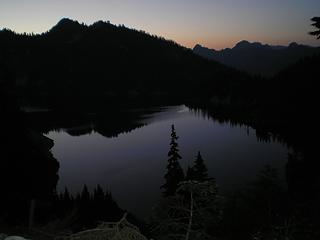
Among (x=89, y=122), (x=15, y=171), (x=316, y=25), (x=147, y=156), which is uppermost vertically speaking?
(x=316, y=25)

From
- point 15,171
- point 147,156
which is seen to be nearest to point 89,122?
point 147,156

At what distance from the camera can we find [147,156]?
10225 cm

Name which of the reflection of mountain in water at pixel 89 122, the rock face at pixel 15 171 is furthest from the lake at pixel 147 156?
the rock face at pixel 15 171

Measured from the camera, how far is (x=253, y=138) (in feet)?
416

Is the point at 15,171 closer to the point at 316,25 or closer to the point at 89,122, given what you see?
the point at 316,25

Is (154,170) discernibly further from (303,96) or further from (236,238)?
(236,238)

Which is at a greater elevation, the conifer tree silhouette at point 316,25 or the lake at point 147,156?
the conifer tree silhouette at point 316,25

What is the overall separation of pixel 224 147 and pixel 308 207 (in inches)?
3548

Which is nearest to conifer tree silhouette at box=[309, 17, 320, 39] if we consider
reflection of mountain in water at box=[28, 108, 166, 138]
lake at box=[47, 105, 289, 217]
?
lake at box=[47, 105, 289, 217]

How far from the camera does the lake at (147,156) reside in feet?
245

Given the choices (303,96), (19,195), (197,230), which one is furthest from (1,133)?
(303,96)

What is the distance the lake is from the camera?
74.8m

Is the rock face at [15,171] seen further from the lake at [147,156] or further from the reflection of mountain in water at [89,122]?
the reflection of mountain in water at [89,122]

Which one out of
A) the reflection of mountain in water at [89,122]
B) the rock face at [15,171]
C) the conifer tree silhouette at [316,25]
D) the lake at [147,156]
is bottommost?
the lake at [147,156]
